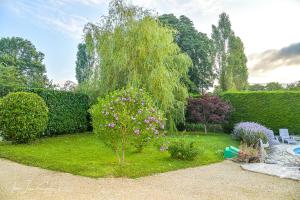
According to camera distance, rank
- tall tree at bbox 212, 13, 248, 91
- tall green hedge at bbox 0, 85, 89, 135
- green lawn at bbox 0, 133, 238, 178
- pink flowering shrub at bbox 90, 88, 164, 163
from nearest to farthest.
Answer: green lawn at bbox 0, 133, 238, 178 → pink flowering shrub at bbox 90, 88, 164, 163 → tall green hedge at bbox 0, 85, 89, 135 → tall tree at bbox 212, 13, 248, 91

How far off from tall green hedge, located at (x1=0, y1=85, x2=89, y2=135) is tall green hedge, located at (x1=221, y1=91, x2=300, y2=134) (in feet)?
29.3

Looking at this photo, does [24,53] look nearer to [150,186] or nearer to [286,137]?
[286,137]

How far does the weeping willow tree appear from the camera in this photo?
13.5 m

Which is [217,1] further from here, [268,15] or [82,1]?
[82,1]

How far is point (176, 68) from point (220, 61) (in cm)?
1631

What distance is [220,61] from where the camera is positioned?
3066cm

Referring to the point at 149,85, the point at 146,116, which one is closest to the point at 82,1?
the point at 149,85

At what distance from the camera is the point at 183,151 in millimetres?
8719

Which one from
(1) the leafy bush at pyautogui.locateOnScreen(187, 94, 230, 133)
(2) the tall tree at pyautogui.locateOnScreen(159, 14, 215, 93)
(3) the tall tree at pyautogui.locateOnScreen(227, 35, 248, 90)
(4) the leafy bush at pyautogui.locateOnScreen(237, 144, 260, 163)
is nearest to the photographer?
(4) the leafy bush at pyautogui.locateOnScreen(237, 144, 260, 163)

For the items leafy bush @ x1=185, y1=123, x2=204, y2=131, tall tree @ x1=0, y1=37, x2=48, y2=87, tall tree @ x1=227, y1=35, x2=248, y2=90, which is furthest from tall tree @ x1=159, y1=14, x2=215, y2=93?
tall tree @ x1=0, y1=37, x2=48, y2=87

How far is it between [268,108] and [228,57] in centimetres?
1455

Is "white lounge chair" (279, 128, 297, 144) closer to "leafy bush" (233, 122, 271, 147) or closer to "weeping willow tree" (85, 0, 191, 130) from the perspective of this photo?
"leafy bush" (233, 122, 271, 147)

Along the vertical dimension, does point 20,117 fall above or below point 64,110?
below

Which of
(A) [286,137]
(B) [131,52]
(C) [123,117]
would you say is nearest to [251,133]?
(A) [286,137]
